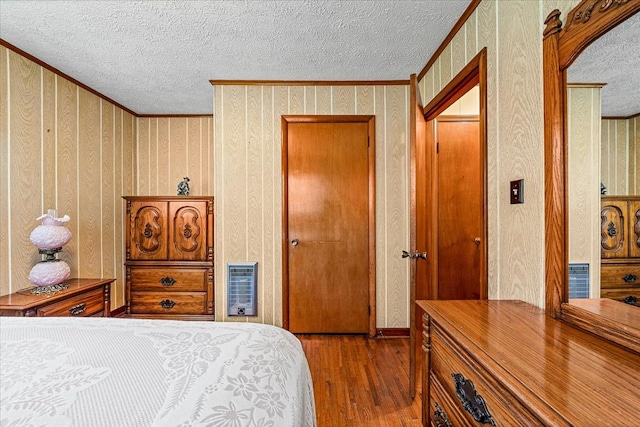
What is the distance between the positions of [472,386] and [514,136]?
1.12m

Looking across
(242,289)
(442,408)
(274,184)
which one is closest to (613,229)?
(442,408)

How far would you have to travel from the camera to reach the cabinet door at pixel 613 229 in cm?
84

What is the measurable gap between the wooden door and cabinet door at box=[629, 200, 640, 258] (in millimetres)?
2049

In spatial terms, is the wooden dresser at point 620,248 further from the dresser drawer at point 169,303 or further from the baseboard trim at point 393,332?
the dresser drawer at point 169,303

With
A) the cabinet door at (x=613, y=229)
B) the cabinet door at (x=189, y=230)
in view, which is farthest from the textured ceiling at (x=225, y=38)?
the cabinet door at (x=613, y=229)

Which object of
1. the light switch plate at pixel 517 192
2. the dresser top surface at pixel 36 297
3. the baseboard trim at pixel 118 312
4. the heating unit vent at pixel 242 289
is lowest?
the baseboard trim at pixel 118 312

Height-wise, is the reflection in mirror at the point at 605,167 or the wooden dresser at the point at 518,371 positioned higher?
the reflection in mirror at the point at 605,167

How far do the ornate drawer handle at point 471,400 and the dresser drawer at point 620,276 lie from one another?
0.51 meters

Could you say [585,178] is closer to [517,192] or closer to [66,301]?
[517,192]

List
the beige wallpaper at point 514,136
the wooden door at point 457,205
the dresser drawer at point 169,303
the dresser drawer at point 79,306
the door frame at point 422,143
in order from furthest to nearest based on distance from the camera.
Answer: the dresser drawer at point 169,303
the wooden door at point 457,205
the dresser drawer at point 79,306
the door frame at point 422,143
the beige wallpaper at point 514,136

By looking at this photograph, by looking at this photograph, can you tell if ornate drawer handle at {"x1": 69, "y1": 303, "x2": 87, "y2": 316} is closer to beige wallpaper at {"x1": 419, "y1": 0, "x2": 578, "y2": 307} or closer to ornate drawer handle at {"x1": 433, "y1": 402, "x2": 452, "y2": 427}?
ornate drawer handle at {"x1": 433, "y1": 402, "x2": 452, "y2": 427}

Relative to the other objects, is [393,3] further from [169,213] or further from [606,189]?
[169,213]

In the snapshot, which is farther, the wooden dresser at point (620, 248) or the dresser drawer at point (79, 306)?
the dresser drawer at point (79, 306)

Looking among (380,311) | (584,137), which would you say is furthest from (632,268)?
(380,311)
